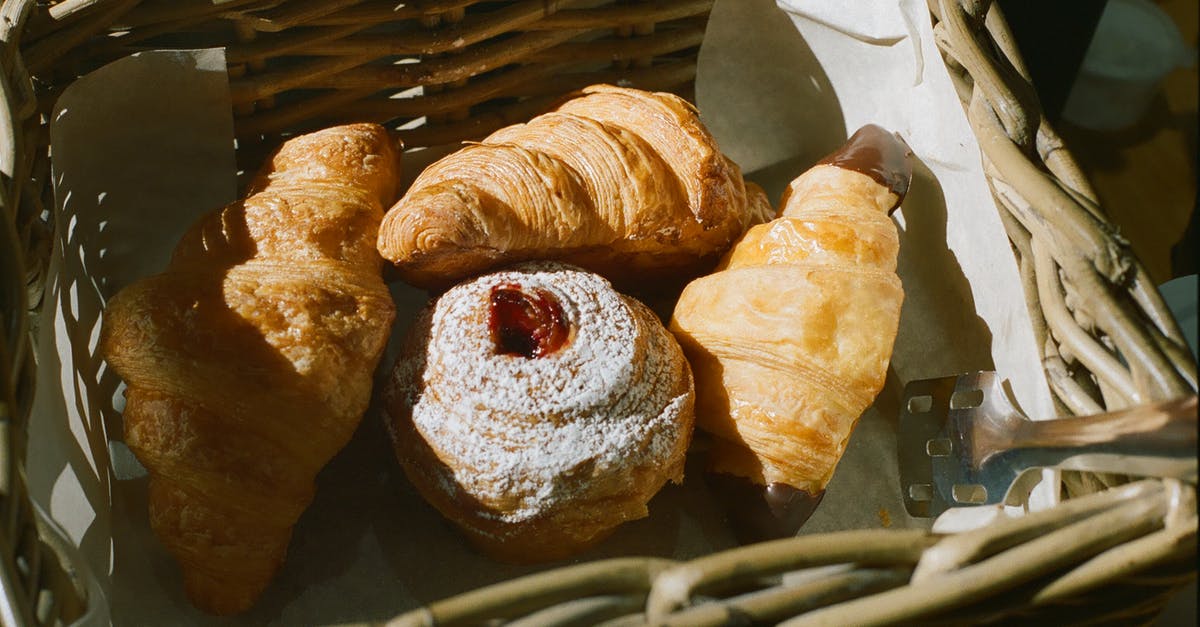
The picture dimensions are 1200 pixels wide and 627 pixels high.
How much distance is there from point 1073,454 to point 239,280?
78 cm

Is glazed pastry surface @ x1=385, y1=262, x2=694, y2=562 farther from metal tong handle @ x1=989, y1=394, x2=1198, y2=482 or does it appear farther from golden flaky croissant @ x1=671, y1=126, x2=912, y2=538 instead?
metal tong handle @ x1=989, y1=394, x2=1198, y2=482

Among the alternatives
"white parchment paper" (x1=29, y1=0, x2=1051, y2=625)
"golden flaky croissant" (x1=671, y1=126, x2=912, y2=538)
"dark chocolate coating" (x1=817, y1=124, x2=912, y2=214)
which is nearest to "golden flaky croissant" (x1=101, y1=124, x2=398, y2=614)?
"white parchment paper" (x1=29, y1=0, x2=1051, y2=625)

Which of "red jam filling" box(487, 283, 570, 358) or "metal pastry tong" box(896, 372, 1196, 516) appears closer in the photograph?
"metal pastry tong" box(896, 372, 1196, 516)

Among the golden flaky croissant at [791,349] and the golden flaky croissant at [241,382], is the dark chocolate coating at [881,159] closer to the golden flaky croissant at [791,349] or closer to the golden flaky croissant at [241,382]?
the golden flaky croissant at [791,349]

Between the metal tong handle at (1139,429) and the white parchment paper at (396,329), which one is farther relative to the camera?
the white parchment paper at (396,329)

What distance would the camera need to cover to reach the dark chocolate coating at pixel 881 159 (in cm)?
109

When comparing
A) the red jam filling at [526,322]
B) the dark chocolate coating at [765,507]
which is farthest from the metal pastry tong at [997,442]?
the red jam filling at [526,322]

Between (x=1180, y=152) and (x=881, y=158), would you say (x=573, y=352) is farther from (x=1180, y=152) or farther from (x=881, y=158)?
(x=1180, y=152)

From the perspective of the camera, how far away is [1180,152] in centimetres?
178

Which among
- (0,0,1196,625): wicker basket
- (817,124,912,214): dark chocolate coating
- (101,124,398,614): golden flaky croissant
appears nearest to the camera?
(0,0,1196,625): wicker basket

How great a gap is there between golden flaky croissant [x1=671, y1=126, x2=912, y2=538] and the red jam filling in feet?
0.59

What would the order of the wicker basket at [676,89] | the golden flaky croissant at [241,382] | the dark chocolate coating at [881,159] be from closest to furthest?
the wicker basket at [676,89], the golden flaky croissant at [241,382], the dark chocolate coating at [881,159]

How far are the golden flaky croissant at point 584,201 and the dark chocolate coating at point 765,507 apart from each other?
0.93ft

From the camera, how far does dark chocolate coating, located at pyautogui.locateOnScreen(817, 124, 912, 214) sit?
1.09 metres
